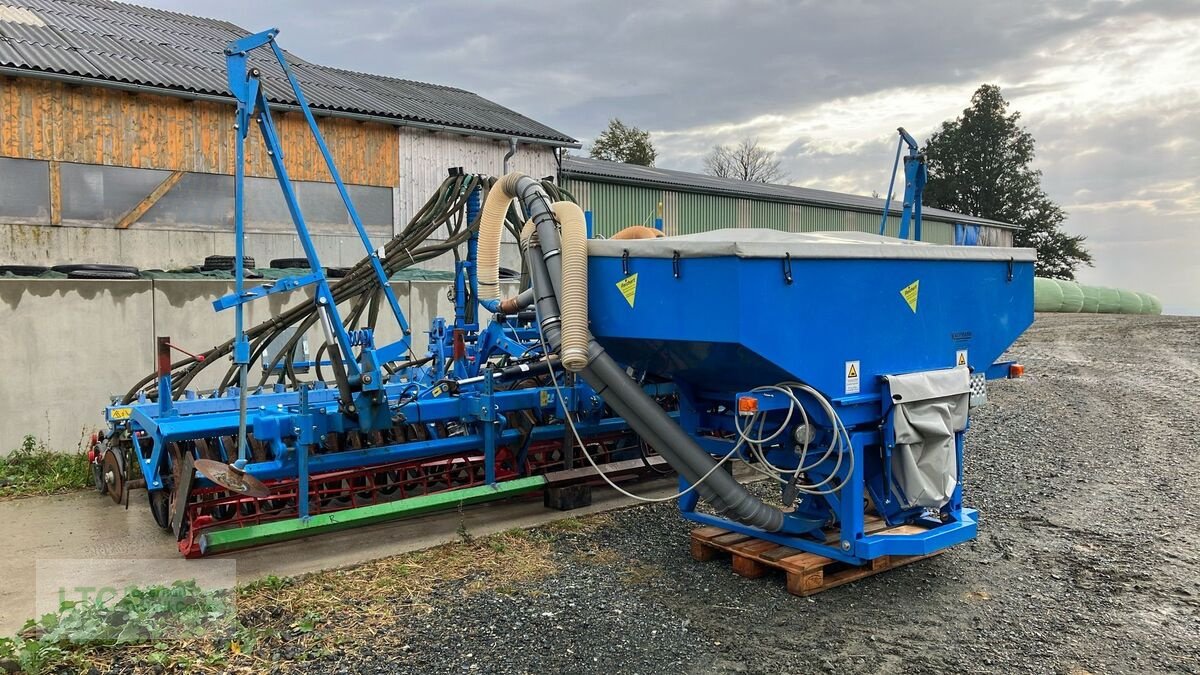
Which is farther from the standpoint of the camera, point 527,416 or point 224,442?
point 527,416

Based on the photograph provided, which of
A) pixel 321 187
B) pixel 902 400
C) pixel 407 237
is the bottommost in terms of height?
pixel 902 400

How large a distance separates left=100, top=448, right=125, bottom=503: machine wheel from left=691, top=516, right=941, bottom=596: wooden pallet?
4410 millimetres

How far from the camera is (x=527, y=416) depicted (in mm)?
6832

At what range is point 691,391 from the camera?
539 centimetres

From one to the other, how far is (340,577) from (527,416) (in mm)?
2199

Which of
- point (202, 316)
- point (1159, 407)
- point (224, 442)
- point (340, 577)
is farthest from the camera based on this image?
point (1159, 407)

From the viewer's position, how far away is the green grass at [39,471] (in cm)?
733

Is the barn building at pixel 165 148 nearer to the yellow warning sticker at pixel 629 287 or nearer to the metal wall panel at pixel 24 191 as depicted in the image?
the metal wall panel at pixel 24 191

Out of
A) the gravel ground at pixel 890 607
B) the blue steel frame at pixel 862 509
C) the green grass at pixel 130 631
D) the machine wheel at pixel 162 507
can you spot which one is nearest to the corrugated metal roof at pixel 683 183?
the gravel ground at pixel 890 607

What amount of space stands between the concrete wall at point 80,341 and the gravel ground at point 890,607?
17.5ft

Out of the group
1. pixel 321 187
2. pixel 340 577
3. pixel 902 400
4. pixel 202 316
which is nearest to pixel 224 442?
pixel 340 577

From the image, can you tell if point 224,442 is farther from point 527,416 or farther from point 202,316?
point 202,316

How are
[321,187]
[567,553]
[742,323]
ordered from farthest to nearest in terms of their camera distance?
[321,187] < [567,553] < [742,323]

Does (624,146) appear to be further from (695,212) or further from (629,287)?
(629,287)
